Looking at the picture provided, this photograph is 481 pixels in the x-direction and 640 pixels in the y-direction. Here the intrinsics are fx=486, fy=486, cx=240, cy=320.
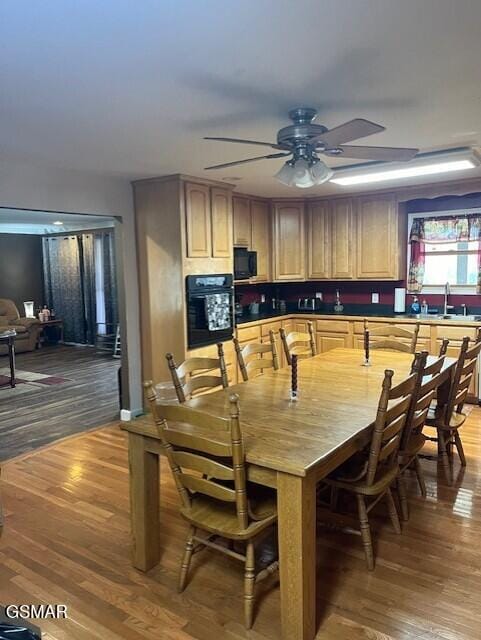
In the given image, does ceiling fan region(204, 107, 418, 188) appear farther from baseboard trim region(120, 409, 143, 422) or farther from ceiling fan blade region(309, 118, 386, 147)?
baseboard trim region(120, 409, 143, 422)

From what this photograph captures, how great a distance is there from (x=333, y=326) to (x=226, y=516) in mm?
3909

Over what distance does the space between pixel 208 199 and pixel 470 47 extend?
10.1 ft

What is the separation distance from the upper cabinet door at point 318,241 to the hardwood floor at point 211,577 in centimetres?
327

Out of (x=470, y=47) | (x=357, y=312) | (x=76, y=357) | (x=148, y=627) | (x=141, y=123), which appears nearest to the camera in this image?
(x=470, y=47)

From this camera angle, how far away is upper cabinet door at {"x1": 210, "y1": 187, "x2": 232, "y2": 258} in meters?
4.82

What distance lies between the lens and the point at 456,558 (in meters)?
2.50

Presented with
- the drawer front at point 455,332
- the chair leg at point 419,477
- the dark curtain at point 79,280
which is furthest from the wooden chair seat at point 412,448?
the dark curtain at point 79,280

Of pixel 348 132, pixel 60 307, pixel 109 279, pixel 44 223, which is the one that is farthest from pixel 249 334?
pixel 60 307

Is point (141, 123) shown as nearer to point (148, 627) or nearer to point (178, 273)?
point (178, 273)

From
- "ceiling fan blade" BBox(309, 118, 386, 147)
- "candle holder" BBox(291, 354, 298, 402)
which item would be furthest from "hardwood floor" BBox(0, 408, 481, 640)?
"ceiling fan blade" BBox(309, 118, 386, 147)

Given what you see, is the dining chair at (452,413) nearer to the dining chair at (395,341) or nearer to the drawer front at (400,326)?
the dining chair at (395,341)

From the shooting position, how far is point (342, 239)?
5914 millimetres

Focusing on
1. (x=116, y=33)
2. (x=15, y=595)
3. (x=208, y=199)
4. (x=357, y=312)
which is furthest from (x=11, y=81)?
(x=357, y=312)

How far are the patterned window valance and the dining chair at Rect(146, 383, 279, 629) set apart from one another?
4249 mm
